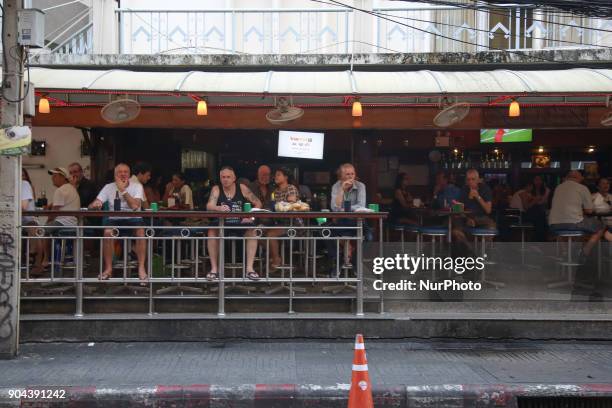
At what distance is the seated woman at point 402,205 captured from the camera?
12.1 metres

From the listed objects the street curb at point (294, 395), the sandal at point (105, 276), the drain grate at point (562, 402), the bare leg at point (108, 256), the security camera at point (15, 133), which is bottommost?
the drain grate at point (562, 402)

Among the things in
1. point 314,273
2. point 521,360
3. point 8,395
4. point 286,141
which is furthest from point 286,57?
point 8,395

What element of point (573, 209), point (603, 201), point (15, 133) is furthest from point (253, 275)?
point (603, 201)

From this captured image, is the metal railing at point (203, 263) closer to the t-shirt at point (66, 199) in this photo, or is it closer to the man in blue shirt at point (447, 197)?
the t-shirt at point (66, 199)

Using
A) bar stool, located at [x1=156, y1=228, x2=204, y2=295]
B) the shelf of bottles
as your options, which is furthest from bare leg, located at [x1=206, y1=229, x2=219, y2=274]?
the shelf of bottles

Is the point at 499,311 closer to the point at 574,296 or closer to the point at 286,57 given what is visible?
the point at 574,296

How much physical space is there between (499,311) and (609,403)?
7.24 ft

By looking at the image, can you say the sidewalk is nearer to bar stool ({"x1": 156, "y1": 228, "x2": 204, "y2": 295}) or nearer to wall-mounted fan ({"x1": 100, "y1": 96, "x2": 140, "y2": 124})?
bar stool ({"x1": 156, "y1": 228, "x2": 204, "y2": 295})

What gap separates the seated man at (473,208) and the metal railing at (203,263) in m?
1.72

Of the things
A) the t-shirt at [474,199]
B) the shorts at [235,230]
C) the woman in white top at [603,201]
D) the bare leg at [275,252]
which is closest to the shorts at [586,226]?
the woman in white top at [603,201]

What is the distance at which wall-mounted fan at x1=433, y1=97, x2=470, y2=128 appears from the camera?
9.99 meters

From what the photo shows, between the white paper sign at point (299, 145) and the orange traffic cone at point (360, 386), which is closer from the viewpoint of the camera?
the orange traffic cone at point (360, 386)

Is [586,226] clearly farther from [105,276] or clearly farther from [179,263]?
[105,276]

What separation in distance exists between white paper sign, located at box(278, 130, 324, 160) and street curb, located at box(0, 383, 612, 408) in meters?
5.08
